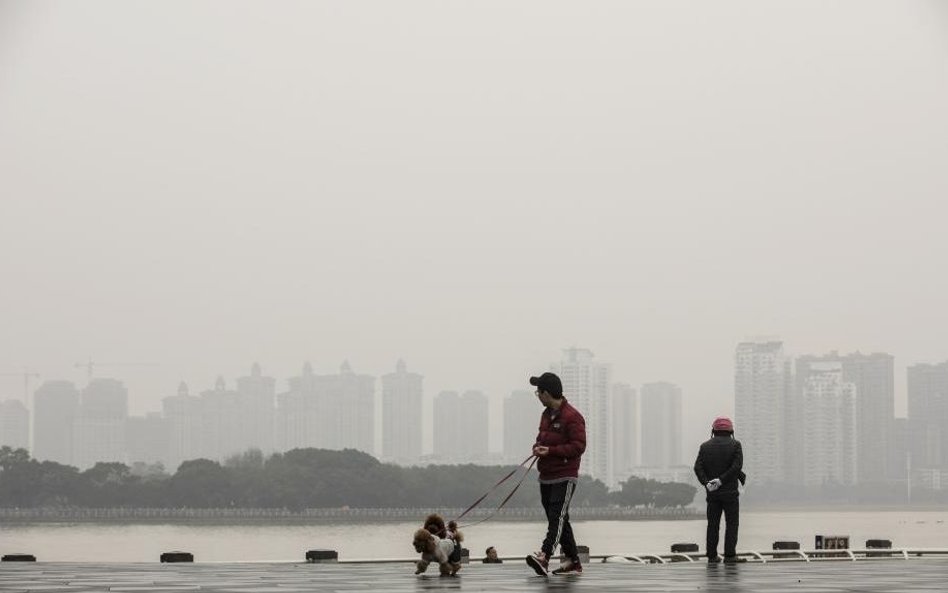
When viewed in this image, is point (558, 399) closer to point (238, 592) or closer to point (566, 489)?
point (566, 489)

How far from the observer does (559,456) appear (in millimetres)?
18250

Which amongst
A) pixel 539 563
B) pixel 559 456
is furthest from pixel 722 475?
pixel 539 563

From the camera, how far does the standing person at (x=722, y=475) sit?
73.3 feet

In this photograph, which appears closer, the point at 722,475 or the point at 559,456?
the point at 559,456

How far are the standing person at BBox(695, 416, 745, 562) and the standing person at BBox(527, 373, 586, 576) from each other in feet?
14.8

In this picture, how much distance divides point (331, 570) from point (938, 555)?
11236 millimetres

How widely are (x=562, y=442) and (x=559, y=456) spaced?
0.55ft

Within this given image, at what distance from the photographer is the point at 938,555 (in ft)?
84.9

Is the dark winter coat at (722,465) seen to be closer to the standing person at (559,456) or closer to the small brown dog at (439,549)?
the standing person at (559,456)

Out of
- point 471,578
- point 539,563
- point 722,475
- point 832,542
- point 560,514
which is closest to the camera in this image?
point 539,563

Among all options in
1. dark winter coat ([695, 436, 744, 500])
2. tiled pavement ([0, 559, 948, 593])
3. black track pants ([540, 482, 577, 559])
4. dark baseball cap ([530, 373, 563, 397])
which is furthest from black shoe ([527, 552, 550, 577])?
dark winter coat ([695, 436, 744, 500])

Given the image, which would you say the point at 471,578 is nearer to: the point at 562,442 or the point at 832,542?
the point at 562,442

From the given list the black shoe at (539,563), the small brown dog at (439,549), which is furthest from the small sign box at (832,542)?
the black shoe at (539,563)

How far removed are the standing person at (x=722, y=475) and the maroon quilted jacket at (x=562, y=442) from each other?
4516mm
